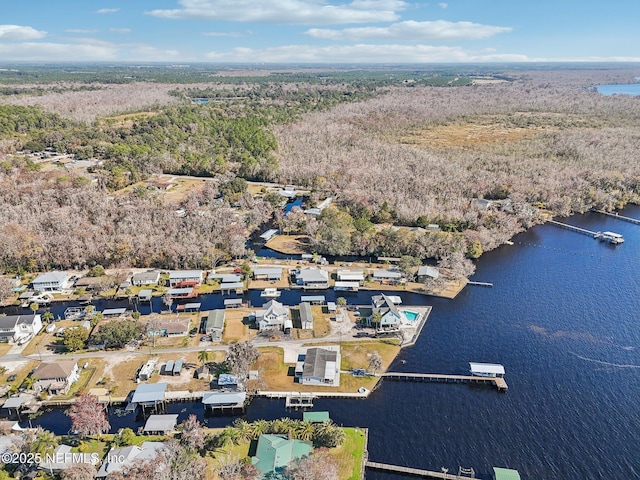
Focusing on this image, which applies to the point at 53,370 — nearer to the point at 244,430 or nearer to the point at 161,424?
the point at 161,424

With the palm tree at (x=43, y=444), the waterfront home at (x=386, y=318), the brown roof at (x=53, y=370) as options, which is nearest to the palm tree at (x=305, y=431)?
the waterfront home at (x=386, y=318)

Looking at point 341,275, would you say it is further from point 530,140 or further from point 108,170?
point 530,140

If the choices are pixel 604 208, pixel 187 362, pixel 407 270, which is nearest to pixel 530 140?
pixel 604 208

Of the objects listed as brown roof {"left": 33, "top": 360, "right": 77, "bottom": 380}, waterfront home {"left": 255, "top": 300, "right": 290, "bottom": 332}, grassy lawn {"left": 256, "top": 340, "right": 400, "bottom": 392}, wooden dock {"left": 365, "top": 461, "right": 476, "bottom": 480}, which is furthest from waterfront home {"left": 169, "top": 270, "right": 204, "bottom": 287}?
wooden dock {"left": 365, "top": 461, "right": 476, "bottom": 480}

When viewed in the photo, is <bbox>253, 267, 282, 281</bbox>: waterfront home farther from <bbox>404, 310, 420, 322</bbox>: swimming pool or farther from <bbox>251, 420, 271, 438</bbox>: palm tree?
<bbox>251, 420, 271, 438</bbox>: palm tree

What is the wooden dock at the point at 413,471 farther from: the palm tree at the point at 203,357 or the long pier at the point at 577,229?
the long pier at the point at 577,229

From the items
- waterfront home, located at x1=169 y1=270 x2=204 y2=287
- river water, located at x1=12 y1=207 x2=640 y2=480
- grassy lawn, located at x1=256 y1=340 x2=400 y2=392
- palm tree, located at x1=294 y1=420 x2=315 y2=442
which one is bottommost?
river water, located at x1=12 y1=207 x2=640 y2=480
